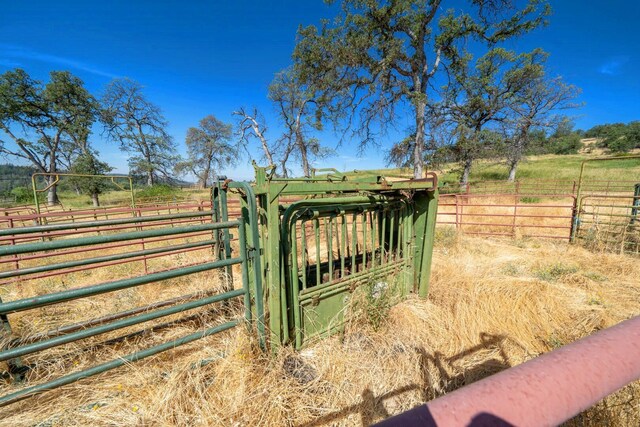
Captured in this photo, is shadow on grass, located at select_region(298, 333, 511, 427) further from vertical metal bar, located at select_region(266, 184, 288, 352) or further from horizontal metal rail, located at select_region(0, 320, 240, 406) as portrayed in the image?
horizontal metal rail, located at select_region(0, 320, 240, 406)

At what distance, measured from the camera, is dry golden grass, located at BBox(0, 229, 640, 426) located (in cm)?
190

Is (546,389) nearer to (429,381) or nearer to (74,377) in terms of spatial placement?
(429,381)

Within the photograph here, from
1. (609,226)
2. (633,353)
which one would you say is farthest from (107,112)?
(609,226)

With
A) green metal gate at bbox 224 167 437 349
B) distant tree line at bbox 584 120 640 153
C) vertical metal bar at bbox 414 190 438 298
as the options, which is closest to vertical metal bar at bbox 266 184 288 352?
green metal gate at bbox 224 167 437 349

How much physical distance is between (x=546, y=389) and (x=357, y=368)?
7.54 feet

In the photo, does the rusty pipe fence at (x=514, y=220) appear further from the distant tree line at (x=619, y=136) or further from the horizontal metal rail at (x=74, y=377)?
the distant tree line at (x=619, y=136)

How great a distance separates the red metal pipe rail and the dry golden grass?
204 cm

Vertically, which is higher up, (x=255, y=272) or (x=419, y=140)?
(x=419, y=140)

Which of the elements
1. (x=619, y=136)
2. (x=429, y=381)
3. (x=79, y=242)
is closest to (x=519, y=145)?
(x=429, y=381)

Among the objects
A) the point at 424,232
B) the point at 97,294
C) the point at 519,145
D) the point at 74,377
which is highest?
the point at 519,145

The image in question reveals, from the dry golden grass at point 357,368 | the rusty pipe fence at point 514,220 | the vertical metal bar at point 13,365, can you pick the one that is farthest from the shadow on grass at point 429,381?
the rusty pipe fence at point 514,220

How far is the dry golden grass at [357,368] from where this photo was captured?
1900mm

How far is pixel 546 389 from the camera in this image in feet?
1.39

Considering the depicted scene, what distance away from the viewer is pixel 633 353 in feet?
1.63
